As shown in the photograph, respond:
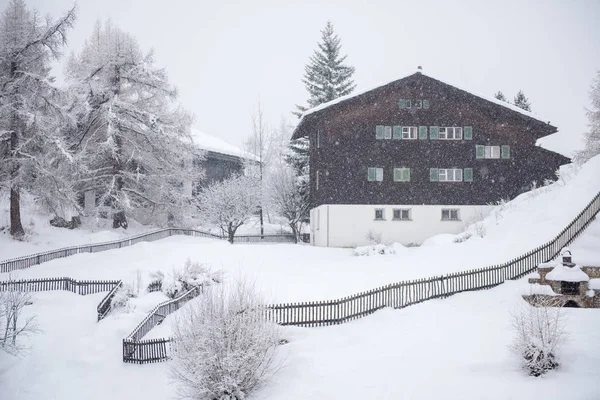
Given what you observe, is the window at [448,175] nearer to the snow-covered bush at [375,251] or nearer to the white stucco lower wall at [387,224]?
the white stucco lower wall at [387,224]

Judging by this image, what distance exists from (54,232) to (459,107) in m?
27.5

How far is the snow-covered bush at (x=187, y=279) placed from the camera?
61.1 ft

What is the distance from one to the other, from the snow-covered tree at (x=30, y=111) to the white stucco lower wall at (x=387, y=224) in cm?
1638

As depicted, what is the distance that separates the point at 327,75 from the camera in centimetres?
4559

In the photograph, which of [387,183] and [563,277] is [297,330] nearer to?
[563,277]

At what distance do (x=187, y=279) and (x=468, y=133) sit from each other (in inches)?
911

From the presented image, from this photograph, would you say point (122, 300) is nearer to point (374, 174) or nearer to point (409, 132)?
point (374, 174)

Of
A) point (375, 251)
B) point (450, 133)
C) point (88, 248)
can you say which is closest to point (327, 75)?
point (450, 133)

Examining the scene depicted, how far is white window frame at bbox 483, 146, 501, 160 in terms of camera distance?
33.8m

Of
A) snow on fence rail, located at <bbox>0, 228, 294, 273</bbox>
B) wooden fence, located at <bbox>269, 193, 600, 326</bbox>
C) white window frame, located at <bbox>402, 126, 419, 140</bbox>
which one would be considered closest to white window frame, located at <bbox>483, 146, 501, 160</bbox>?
white window frame, located at <bbox>402, 126, 419, 140</bbox>

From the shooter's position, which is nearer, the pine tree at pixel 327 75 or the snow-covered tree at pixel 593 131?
the snow-covered tree at pixel 593 131

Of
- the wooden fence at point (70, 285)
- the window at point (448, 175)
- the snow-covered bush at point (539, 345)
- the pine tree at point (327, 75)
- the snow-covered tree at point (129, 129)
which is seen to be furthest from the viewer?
the pine tree at point (327, 75)

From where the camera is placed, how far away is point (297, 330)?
1496cm

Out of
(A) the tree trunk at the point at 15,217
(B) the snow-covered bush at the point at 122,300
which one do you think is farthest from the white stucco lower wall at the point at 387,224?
(A) the tree trunk at the point at 15,217
